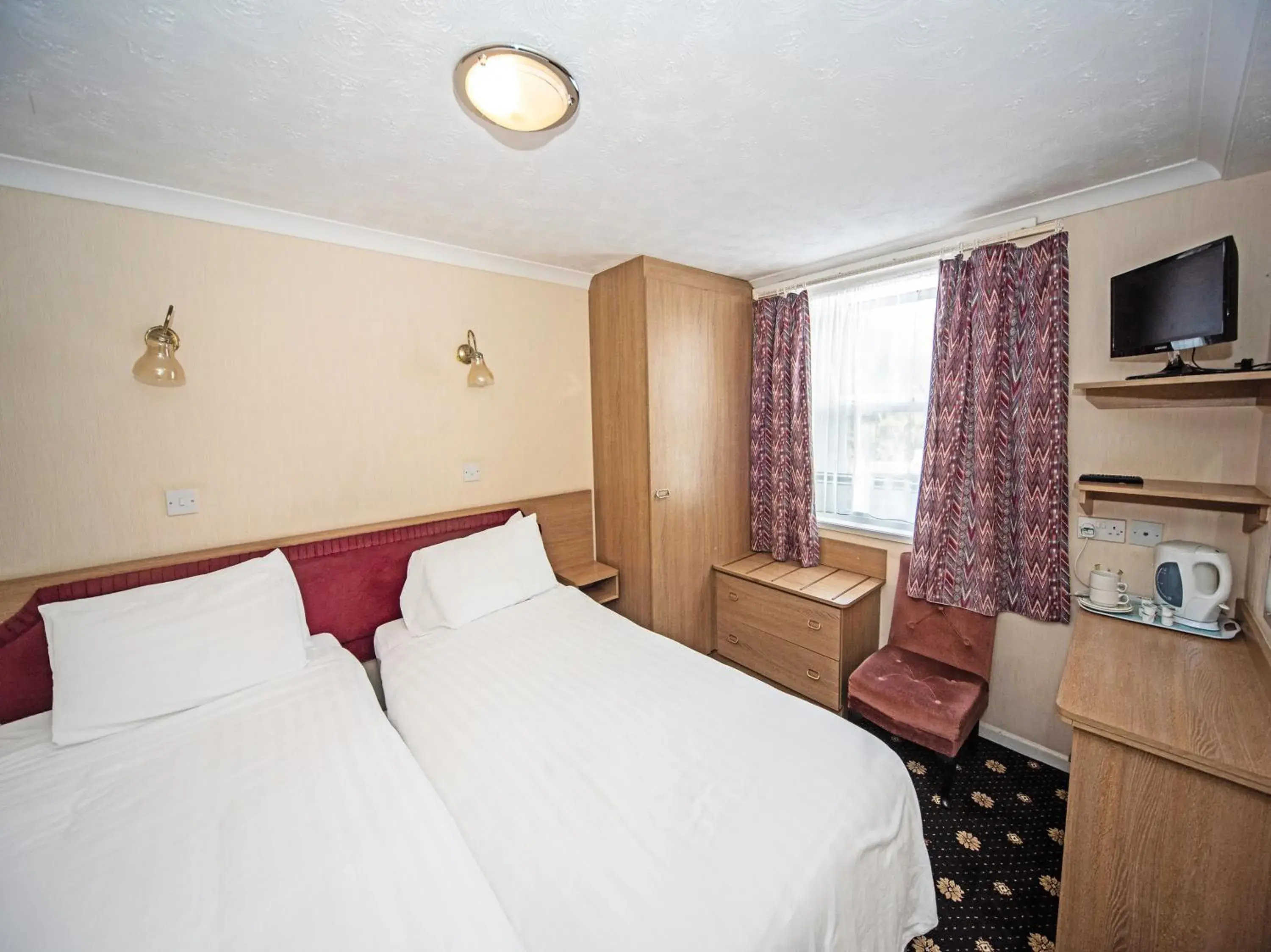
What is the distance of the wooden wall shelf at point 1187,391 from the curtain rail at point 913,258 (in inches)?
26.6

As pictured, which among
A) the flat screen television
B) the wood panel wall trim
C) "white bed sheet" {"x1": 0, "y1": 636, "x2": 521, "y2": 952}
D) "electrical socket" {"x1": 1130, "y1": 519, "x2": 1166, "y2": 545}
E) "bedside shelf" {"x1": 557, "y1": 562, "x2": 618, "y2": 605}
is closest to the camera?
"white bed sheet" {"x1": 0, "y1": 636, "x2": 521, "y2": 952}

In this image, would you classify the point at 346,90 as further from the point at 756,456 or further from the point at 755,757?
the point at 756,456

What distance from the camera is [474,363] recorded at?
2412 millimetres

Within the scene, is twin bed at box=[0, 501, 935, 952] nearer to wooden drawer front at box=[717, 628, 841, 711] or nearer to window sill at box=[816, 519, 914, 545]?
wooden drawer front at box=[717, 628, 841, 711]

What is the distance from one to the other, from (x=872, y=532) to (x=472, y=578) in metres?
2.12

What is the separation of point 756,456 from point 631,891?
2.43 meters

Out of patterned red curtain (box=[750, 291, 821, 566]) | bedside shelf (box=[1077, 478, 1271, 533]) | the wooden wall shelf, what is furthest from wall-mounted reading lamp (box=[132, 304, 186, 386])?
bedside shelf (box=[1077, 478, 1271, 533])

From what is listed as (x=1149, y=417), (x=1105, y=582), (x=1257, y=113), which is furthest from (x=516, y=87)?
(x=1105, y=582)

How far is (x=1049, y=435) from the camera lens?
1927 millimetres

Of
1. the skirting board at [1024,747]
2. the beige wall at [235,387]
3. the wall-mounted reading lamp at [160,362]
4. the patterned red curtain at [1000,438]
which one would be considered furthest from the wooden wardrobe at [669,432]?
the wall-mounted reading lamp at [160,362]

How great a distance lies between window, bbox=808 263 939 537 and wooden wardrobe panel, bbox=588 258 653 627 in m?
1.04

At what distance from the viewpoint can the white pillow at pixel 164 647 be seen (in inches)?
54.6

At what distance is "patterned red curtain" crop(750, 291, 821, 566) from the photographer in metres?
2.72

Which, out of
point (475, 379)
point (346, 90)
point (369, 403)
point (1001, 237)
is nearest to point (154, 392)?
point (369, 403)
